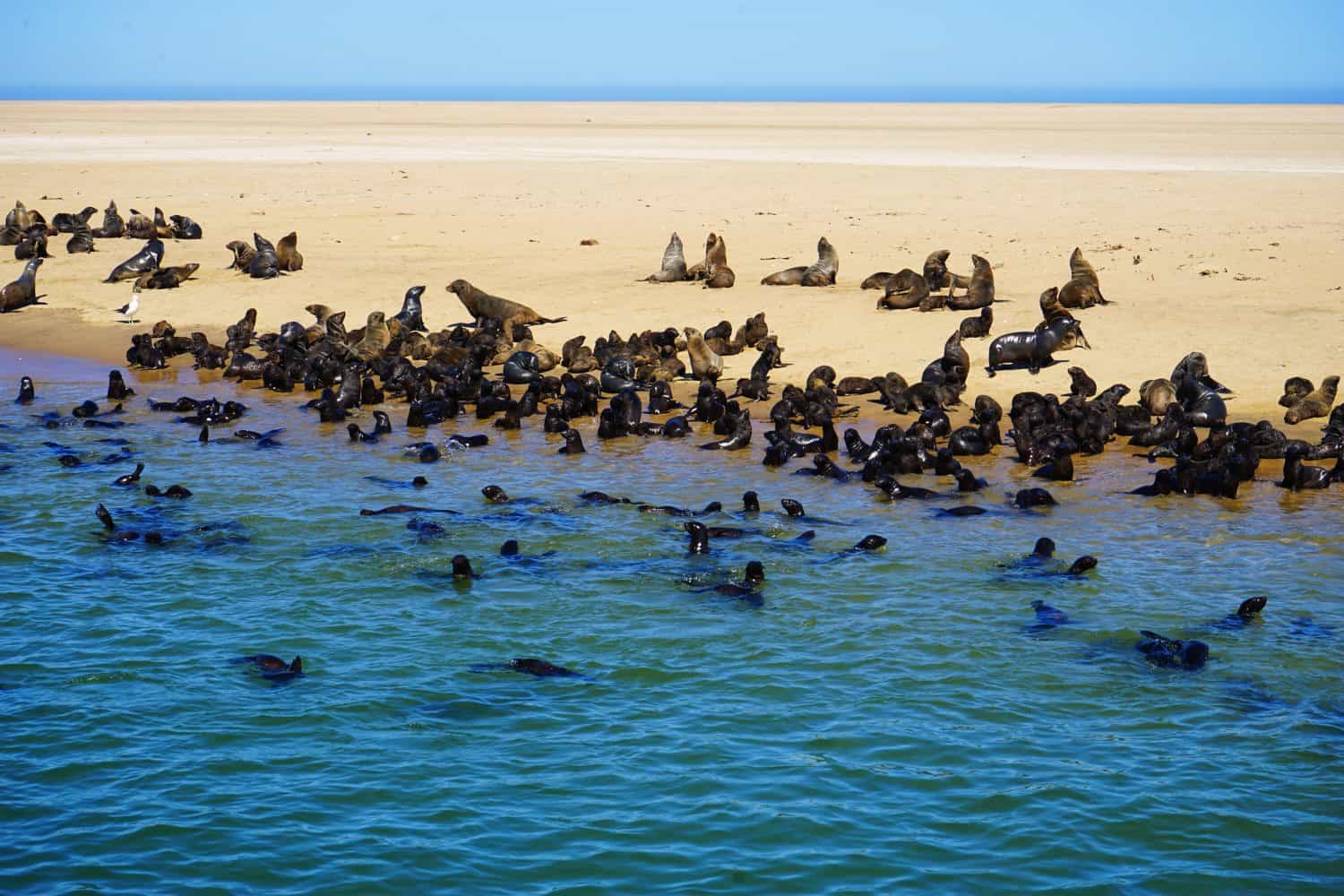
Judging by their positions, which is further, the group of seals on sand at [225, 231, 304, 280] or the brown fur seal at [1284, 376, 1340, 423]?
the group of seals on sand at [225, 231, 304, 280]

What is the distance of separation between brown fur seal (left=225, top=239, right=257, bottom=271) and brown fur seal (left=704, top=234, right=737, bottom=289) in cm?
818

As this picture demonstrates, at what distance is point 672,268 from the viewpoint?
71.4 feet

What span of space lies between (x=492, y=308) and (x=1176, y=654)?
12.6 m

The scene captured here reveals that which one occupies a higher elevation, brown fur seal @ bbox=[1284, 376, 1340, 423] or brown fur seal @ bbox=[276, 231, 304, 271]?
brown fur seal @ bbox=[276, 231, 304, 271]

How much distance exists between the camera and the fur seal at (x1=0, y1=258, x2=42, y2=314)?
22.2m

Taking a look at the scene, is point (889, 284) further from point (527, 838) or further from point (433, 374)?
point (527, 838)

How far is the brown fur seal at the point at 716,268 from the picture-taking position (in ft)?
69.1

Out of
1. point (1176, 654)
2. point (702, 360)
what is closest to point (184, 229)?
point (702, 360)

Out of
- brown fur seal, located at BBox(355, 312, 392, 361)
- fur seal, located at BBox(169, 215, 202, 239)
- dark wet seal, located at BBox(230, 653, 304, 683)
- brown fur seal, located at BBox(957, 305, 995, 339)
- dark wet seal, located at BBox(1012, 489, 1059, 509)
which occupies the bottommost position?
dark wet seal, located at BBox(230, 653, 304, 683)

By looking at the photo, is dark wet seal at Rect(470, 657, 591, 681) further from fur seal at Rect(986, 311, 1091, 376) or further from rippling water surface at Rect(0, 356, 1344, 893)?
fur seal at Rect(986, 311, 1091, 376)

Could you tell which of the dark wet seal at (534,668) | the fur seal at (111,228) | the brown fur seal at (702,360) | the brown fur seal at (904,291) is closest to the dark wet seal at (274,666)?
the dark wet seal at (534,668)

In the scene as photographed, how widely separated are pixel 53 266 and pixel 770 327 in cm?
1431

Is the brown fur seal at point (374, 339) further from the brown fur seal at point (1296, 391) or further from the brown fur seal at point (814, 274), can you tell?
the brown fur seal at point (1296, 391)

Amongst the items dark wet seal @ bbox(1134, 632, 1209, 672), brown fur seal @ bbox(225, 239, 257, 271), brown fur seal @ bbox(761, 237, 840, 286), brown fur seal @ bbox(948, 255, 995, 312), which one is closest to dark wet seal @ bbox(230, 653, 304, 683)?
dark wet seal @ bbox(1134, 632, 1209, 672)
